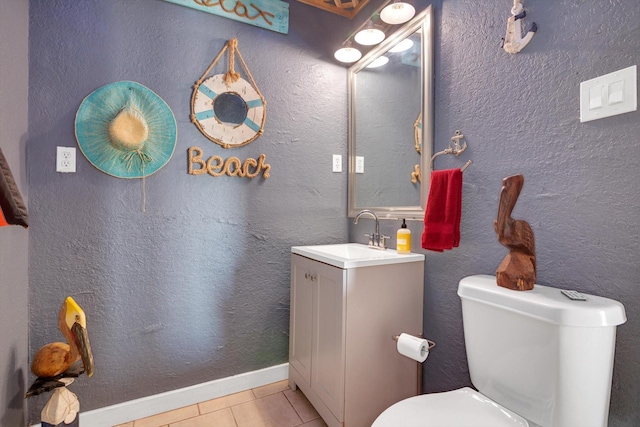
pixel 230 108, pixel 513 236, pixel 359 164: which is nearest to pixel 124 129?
pixel 230 108

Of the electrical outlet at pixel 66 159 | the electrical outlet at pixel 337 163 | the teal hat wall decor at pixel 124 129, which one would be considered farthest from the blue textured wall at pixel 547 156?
the electrical outlet at pixel 66 159

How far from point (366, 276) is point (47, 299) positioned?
4.59 ft

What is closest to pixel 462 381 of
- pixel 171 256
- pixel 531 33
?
pixel 531 33

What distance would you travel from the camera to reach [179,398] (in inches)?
59.7

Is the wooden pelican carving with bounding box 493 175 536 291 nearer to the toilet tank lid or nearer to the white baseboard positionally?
the toilet tank lid

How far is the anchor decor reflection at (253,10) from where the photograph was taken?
156 centimetres

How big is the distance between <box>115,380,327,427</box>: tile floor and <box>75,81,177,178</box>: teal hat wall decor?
1191 millimetres

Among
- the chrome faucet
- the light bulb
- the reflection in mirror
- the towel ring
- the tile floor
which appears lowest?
the tile floor

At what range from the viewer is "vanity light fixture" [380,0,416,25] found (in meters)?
Result: 1.42

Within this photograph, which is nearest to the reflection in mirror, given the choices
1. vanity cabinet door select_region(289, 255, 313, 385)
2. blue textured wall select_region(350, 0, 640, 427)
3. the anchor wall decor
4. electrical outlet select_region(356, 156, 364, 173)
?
electrical outlet select_region(356, 156, 364, 173)

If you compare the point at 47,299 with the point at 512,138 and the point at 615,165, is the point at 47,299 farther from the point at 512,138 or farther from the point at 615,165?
the point at 615,165

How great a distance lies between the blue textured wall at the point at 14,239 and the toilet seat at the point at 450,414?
1.31 metres

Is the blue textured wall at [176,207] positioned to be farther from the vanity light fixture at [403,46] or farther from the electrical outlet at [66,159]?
the vanity light fixture at [403,46]

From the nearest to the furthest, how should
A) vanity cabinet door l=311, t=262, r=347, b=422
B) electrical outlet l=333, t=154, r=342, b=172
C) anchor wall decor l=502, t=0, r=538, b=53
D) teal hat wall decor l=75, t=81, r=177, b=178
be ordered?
anchor wall decor l=502, t=0, r=538, b=53 → vanity cabinet door l=311, t=262, r=347, b=422 → teal hat wall decor l=75, t=81, r=177, b=178 → electrical outlet l=333, t=154, r=342, b=172
